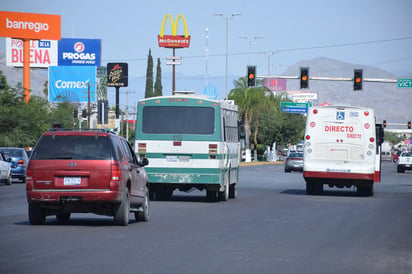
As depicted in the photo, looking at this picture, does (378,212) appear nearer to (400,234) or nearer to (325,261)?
(400,234)

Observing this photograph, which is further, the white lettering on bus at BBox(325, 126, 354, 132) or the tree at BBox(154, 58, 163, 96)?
the tree at BBox(154, 58, 163, 96)

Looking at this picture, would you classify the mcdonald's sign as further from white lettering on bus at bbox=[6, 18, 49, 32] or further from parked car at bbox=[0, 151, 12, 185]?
parked car at bbox=[0, 151, 12, 185]

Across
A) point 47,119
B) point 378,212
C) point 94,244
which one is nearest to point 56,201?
point 94,244

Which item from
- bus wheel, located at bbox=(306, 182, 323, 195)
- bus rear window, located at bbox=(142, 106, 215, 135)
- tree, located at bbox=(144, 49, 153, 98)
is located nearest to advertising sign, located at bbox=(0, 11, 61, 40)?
tree, located at bbox=(144, 49, 153, 98)

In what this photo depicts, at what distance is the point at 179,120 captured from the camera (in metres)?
26.6

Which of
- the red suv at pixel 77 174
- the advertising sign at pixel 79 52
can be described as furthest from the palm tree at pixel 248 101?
the red suv at pixel 77 174

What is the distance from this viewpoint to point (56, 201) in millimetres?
16406

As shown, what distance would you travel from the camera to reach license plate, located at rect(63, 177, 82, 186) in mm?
16516

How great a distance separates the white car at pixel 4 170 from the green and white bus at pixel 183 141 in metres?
11.0

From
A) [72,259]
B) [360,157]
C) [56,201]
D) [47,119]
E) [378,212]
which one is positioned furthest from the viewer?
[47,119]

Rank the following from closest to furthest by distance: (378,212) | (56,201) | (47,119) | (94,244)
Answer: (94,244)
(56,201)
(378,212)
(47,119)

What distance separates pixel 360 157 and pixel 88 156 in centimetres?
1742

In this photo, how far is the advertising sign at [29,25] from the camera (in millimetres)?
81688

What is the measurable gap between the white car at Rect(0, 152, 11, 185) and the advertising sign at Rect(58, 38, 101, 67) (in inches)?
3011
